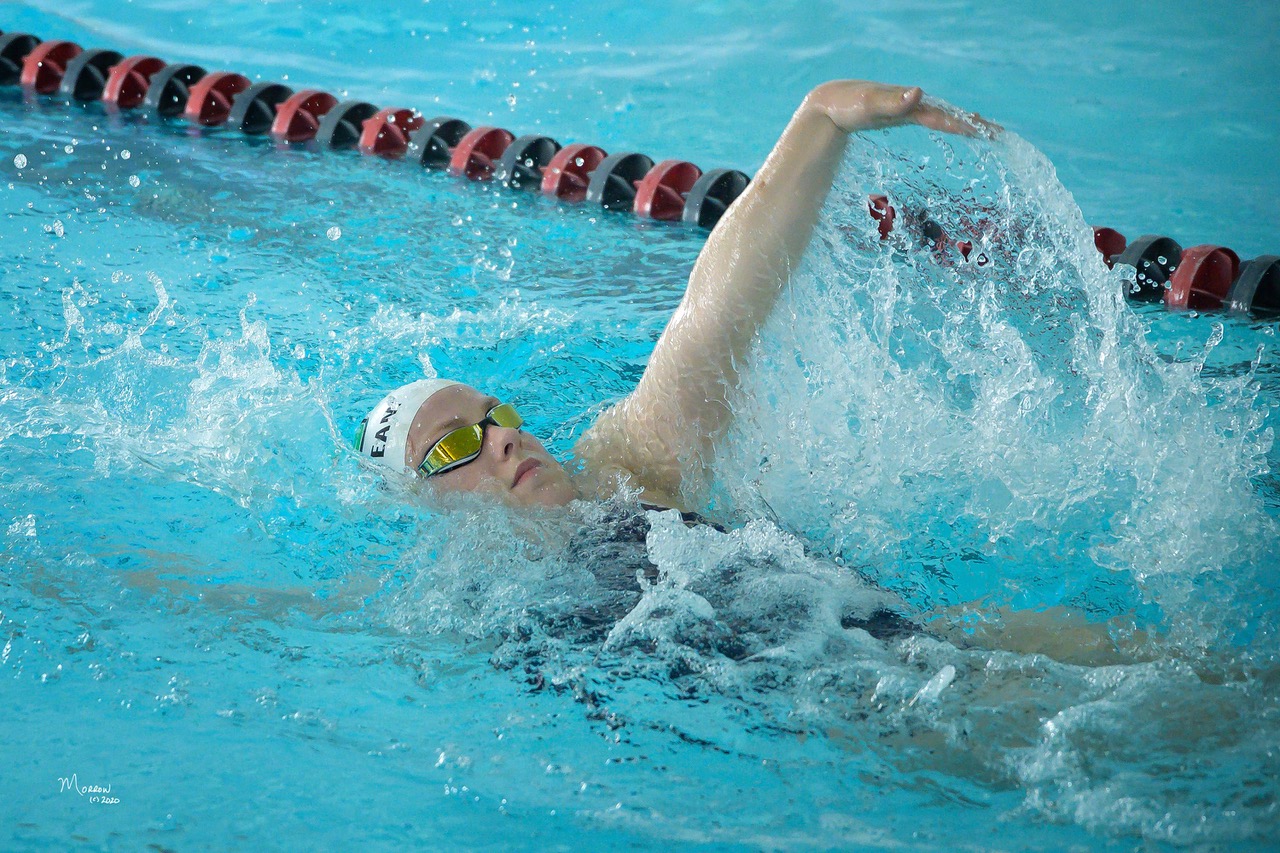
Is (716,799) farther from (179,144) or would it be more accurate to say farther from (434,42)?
(434,42)

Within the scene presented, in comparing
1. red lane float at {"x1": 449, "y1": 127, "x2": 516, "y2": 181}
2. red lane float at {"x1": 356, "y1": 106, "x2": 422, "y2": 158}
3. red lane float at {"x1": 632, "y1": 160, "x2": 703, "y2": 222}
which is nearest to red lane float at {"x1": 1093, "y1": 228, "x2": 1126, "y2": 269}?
red lane float at {"x1": 632, "y1": 160, "x2": 703, "y2": 222}

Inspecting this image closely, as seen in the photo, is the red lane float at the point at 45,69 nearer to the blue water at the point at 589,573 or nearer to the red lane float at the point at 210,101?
the red lane float at the point at 210,101

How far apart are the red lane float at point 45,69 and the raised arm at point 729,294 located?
5.25 metres

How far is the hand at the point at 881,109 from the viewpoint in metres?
1.94

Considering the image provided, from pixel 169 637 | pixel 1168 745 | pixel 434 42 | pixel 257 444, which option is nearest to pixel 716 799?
pixel 1168 745

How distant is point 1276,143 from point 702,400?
5.18 m

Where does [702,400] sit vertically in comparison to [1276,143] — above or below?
below

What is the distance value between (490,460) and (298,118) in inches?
161

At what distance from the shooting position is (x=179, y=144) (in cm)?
564

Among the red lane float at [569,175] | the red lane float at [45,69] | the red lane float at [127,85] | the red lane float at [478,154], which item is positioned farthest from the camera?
the red lane float at [45,69]

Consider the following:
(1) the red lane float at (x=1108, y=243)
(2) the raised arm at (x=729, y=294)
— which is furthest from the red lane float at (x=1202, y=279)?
(2) the raised arm at (x=729, y=294)

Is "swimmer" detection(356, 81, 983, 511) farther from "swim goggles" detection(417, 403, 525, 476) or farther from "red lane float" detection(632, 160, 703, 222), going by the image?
"red lane float" detection(632, 160, 703, 222)

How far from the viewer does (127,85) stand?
20.4 ft

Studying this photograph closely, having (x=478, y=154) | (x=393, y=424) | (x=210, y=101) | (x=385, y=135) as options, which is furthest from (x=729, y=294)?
(x=210, y=101)
